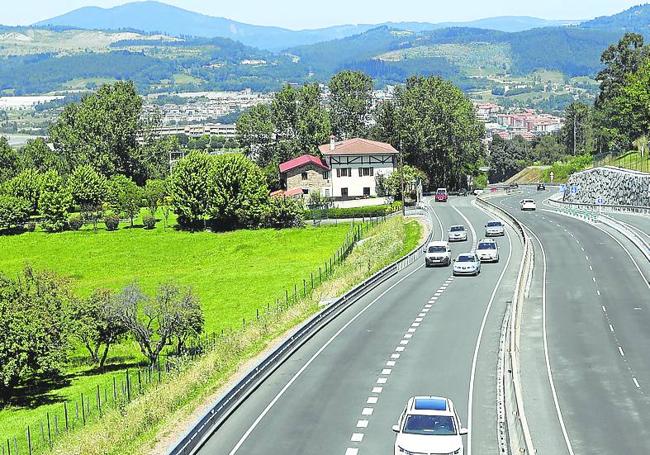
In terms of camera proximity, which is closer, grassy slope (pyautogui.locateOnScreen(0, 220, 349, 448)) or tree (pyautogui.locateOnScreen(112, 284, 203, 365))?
tree (pyautogui.locateOnScreen(112, 284, 203, 365))

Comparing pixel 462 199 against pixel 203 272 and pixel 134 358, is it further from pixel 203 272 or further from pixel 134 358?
pixel 134 358

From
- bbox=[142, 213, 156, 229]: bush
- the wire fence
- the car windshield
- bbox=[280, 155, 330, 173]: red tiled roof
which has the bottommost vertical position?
the wire fence

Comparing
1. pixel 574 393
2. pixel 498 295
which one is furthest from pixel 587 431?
pixel 498 295

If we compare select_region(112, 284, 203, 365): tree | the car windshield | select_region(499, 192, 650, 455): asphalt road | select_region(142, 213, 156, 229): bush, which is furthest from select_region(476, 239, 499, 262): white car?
select_region(142, 213, 156, 229): bush

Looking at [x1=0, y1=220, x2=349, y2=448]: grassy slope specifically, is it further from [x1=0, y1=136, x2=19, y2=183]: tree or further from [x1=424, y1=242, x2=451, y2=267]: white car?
[x1=0, y1=136, x2=19, y2=183]: tree

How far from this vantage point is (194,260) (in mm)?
92312

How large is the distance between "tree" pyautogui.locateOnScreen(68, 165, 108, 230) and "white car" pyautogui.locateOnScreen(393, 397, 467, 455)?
9850 centimetres

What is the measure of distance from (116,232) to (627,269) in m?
64.9

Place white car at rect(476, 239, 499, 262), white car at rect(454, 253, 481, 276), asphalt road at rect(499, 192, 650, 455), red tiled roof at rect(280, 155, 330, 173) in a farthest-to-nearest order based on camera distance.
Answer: red tiled roof at rect(280, 155, 330, 173) < white car at rect(476, 239, 499, 262) < white car at rect(454, 253, 481, 276) < asphalt road at rect(499, 192, 650, 455)

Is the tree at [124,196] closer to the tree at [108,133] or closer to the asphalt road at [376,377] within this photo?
the tree at [108,133]

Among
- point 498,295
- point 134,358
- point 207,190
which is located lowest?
point 134,358

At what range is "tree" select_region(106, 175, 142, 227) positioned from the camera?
111 meters

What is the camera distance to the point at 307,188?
417 feet

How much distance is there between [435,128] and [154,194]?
45505mm
